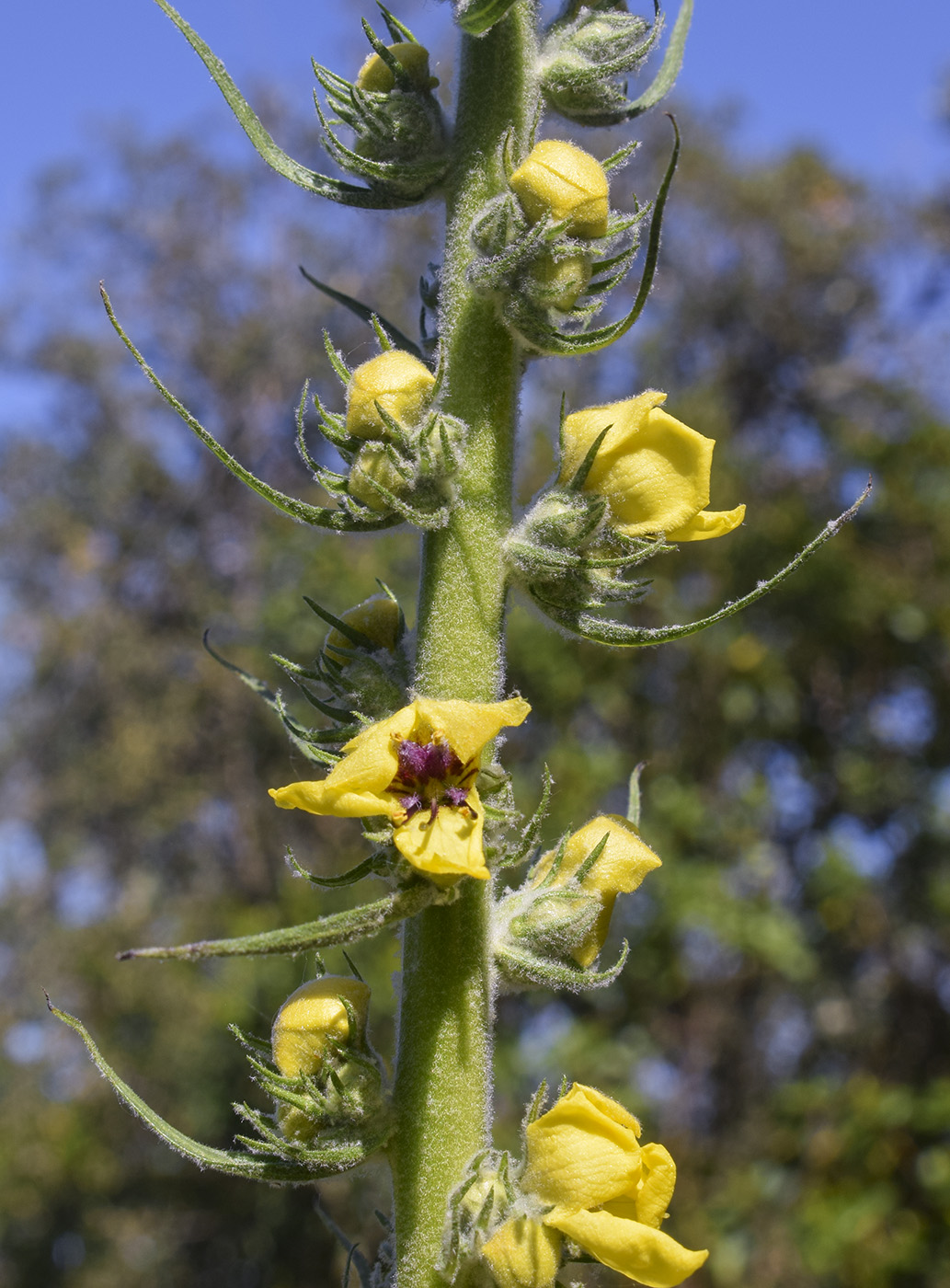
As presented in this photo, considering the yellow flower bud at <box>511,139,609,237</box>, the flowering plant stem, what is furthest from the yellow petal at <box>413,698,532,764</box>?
the yellow flower bud at <box>511,139,609,237</box>

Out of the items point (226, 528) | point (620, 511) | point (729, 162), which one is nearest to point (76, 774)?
point (226, 528)

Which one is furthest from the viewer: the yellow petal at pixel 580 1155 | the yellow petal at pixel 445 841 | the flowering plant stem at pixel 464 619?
the flowering plant stem at pixel 464 619

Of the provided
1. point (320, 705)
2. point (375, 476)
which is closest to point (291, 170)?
point (375, 476)

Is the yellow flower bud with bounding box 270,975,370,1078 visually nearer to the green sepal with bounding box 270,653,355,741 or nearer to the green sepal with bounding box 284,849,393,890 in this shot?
the green sepal with bounding box 284,849,393,890

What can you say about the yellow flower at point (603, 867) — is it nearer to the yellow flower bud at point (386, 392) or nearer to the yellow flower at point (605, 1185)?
the yellow flower at point (605, 1185)

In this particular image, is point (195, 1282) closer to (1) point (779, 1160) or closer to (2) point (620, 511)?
(1) point (779, 1160)

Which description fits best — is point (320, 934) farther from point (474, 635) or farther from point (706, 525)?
point (706, 525)

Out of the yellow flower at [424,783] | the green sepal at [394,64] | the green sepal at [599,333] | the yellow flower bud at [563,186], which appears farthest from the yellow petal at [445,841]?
the green sepal at [394,64]

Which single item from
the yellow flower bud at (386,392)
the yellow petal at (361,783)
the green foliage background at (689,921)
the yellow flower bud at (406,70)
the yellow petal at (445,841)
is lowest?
the green foliage background at (689,921)
